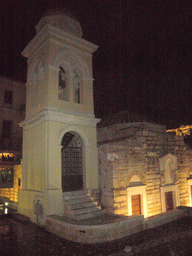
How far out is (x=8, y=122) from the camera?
61.7ft

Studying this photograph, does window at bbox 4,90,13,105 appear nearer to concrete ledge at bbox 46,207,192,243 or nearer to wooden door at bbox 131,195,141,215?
concrete ledge at bbox 46,207,192,243

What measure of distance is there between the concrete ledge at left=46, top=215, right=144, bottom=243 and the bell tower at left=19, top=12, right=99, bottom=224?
4.25 feet

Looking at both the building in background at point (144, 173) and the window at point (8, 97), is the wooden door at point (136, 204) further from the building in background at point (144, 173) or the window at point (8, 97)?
the window at point (8, 97)

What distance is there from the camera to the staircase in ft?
27.1

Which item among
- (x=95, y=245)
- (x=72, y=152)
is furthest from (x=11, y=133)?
(x=95, y=245)

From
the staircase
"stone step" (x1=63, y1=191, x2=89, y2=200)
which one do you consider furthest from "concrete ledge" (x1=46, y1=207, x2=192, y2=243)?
"stone step" (x1=63, y1=191, x2=89, y2=200)

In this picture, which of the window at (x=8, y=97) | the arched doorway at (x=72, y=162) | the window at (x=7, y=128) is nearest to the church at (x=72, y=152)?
the arched doorway at (x=72, y=162)

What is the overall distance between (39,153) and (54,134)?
1.24 m

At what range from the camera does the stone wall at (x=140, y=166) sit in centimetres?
974

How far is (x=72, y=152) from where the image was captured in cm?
998

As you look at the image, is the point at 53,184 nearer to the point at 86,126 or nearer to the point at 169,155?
the point at 86,126

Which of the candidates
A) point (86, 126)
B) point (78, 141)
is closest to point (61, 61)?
point (86, 126)

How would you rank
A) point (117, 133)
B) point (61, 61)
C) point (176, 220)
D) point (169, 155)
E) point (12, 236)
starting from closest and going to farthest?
point (12, 236)
point (176, 220)
point (61, 61)
point (169, 155)
point (117, 133)

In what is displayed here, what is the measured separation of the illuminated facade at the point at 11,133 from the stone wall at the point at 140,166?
824 cm
